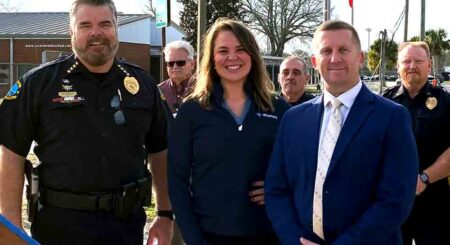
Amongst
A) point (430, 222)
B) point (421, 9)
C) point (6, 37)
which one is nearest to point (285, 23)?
point (6, 37)

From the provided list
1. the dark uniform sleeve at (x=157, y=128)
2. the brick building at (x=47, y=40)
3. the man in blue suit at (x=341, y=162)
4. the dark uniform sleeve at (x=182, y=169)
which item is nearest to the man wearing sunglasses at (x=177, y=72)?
the dark uniform sleeve at (x=157, y=128)

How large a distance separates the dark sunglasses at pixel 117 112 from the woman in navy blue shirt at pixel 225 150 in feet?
1.31

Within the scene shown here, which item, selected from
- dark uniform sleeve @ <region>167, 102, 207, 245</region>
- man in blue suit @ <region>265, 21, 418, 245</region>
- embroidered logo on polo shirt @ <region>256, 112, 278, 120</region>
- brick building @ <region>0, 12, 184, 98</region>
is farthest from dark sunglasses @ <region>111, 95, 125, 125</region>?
brick building @ <region>0, 12, 184, 98</region>

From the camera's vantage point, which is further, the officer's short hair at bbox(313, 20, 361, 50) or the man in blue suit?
the officer's short hair at bbox(313, 20, 361, 50)

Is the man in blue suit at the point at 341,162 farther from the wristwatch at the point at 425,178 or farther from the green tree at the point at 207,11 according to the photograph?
the green tree at the point at 207,11

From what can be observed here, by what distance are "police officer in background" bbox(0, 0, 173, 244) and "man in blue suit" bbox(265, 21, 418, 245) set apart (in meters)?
0.97

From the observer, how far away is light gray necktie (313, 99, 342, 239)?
2713mm

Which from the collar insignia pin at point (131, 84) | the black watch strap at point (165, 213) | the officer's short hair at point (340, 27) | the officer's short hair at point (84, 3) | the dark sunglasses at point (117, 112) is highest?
the officer's short hair at point (84, 3)

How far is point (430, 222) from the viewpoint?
4.13m

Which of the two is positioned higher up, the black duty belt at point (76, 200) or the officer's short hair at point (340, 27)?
the officer's short hair at point (340, 27)

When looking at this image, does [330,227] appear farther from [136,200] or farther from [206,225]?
[136,200]

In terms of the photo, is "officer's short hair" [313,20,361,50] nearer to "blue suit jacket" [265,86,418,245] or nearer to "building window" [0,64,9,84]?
"blue suit jacket" [265,86,418,245]

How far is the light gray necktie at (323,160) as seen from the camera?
8.90ft

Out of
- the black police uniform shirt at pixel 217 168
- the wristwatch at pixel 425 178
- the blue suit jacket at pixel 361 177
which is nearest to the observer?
the blue suit jacket at pixel 361 177
